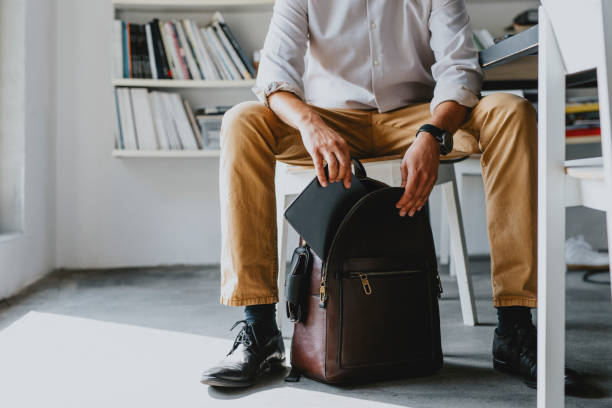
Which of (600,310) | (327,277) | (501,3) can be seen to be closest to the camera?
(327,277)

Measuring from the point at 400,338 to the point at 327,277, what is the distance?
0.60 feet

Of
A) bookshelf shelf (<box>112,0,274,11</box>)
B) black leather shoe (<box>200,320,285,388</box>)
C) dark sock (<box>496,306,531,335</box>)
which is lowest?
black leather shoe (<box>200,320,285,388</box>)

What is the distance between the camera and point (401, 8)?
54.6 inches

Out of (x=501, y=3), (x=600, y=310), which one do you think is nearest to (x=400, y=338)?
(x=600, y=310)

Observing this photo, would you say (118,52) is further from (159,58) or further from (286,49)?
(286,49)

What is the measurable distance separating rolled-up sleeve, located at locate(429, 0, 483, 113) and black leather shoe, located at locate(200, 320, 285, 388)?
63cm

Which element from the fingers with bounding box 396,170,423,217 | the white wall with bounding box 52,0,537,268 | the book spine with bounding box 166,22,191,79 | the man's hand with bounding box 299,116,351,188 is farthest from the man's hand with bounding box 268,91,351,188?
the white wall with bounding box 52,0,537,268

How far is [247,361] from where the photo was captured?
3.44 ft

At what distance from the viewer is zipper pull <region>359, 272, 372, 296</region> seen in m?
1.00

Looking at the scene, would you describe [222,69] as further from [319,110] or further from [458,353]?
[458,353]

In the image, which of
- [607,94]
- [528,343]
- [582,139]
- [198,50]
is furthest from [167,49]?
[607,94]

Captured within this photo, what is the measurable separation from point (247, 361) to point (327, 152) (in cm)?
43

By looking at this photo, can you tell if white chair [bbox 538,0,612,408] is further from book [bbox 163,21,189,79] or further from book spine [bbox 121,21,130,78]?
book spine [bbox 121,21,130,78]

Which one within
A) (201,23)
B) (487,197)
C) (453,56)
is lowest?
(487,197)
